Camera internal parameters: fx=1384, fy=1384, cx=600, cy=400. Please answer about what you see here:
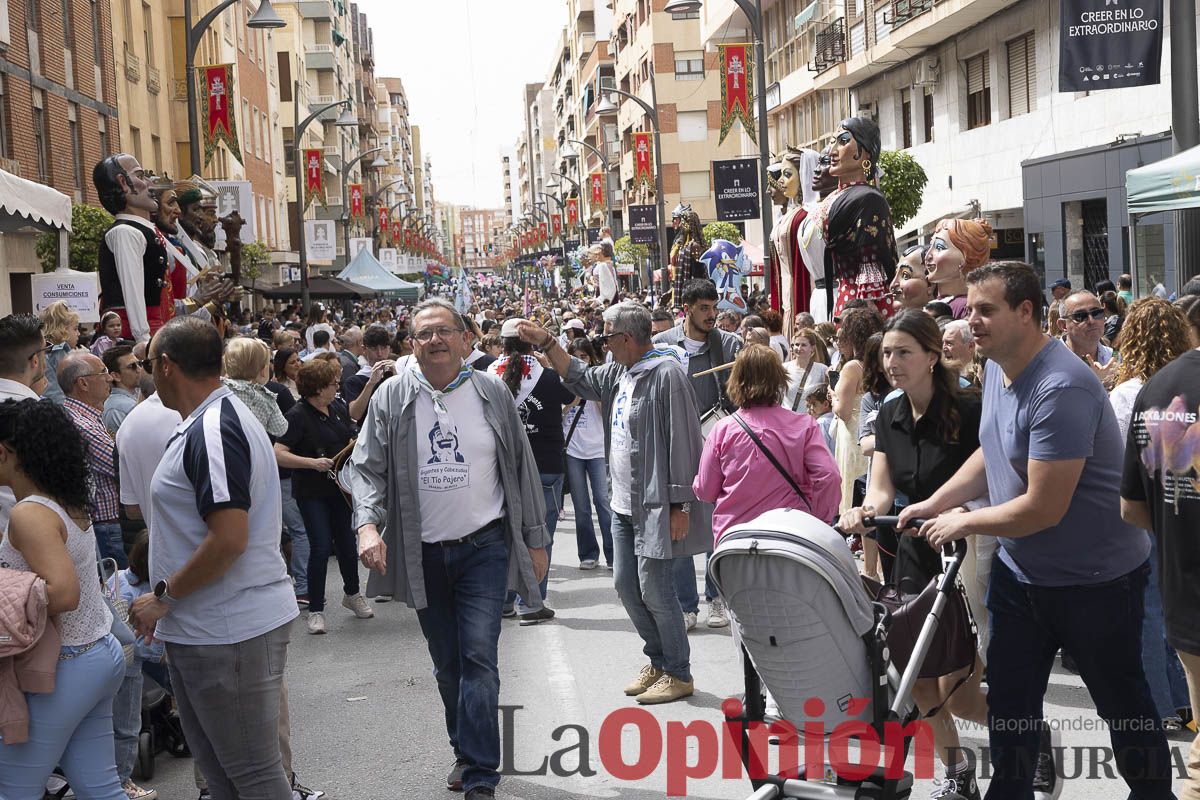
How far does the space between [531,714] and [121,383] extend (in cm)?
375

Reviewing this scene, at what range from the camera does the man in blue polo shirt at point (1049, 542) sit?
4.39 meters

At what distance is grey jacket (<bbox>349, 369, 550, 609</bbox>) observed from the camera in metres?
5.93

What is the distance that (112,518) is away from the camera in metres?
7.78

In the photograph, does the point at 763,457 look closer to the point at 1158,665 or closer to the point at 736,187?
the point at 1158,665

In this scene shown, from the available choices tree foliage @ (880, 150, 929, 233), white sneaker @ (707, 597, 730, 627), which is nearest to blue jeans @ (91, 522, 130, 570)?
white sneaker @ (707, 597, 730, 627)

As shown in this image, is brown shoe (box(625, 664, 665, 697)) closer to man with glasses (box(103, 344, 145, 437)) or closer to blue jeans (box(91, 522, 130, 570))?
blue jeans (box(91, 522, 130, 570))

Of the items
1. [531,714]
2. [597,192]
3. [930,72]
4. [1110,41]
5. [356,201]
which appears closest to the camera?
[531,714]

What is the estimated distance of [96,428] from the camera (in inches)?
294

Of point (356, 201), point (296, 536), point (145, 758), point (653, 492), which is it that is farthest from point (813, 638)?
point (356, 201)

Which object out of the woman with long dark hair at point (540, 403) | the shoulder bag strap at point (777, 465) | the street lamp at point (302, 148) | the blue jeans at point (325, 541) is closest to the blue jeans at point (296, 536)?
the blue jeans at point (325, 541)

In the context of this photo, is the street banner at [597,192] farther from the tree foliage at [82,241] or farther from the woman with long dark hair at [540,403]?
the woman with long dark hair at [540,403]

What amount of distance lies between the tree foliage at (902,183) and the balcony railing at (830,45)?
22.6 ft

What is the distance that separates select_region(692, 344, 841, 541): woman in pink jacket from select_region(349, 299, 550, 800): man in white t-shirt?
105 cm

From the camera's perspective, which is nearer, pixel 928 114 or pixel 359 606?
pixel 359 606
